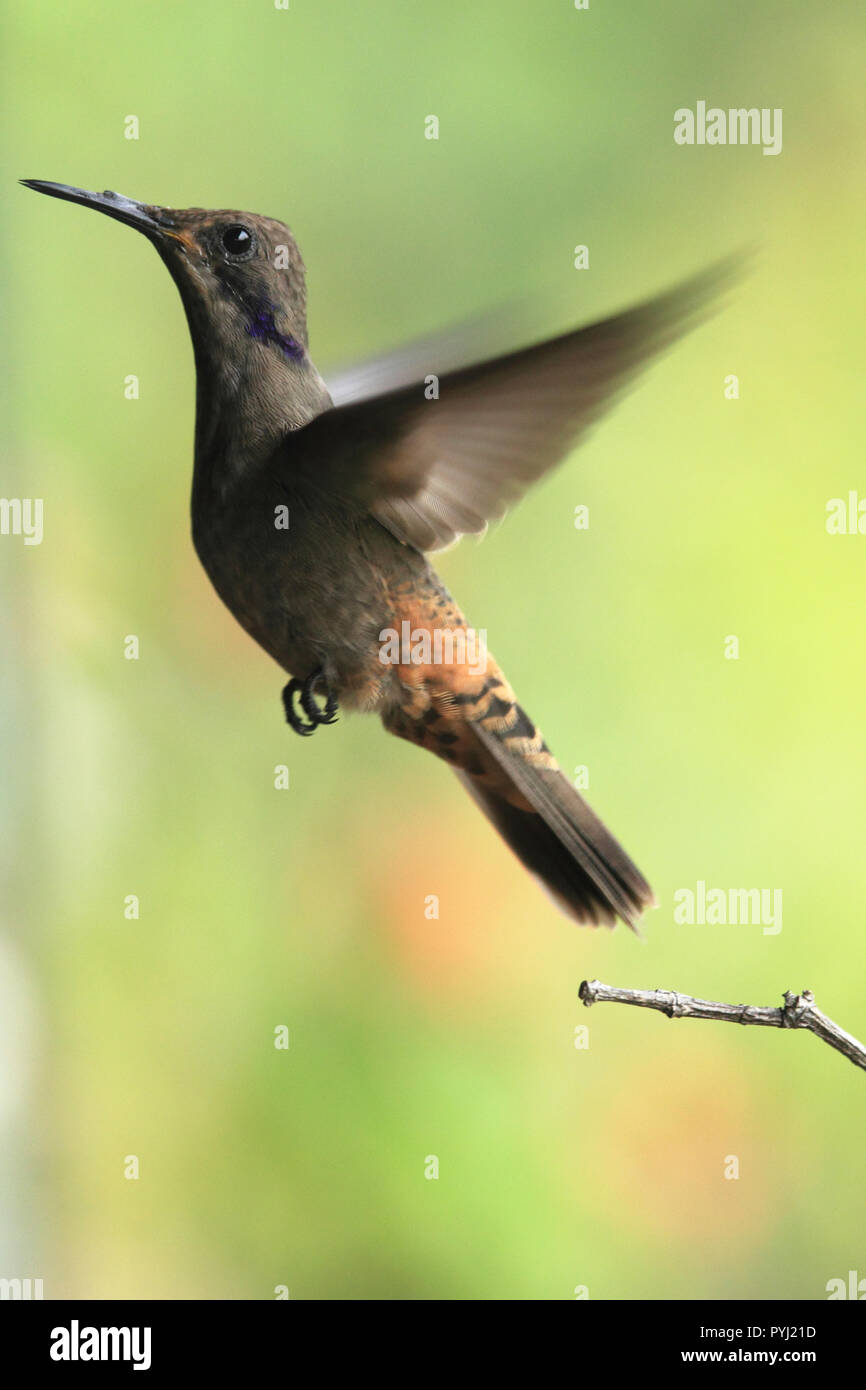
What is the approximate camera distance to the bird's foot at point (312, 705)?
2.55ft

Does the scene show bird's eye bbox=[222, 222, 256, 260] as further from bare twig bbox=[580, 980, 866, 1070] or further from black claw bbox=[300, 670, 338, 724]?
bare twig bbox=[580, 980, 866, 1070]

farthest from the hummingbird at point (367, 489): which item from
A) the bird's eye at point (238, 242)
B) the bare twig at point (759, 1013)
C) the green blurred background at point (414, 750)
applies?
the green blurred background at point (414, 750)

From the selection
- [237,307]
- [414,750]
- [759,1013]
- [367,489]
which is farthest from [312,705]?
[414,750]

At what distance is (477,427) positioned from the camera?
69cm

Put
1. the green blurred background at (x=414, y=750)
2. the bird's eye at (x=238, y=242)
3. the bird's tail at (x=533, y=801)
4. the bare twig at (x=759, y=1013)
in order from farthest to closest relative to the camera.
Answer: the green blurred background at (x=414, y=750), the bird's tail at (x=533, y=801), the bird's eye at (x=238, y=242), the bare twig at (x=759, y=1013)

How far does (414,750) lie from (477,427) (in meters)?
0.91

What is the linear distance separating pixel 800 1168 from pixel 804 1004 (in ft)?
3.74

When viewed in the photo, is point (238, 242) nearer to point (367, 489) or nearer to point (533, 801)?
point (367, 489)

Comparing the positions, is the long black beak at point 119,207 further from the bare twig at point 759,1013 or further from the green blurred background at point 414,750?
the green blurred background at point 414,750

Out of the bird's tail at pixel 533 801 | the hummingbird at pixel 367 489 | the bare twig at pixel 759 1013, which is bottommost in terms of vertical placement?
the bare twig at pixel 759 1013

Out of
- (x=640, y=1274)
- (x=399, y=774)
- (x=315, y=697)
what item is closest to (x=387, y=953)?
(x=399, y=774)

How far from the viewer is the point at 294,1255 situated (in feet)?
5.12

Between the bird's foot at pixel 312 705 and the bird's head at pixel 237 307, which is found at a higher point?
the bird's head at pixel 237 307
